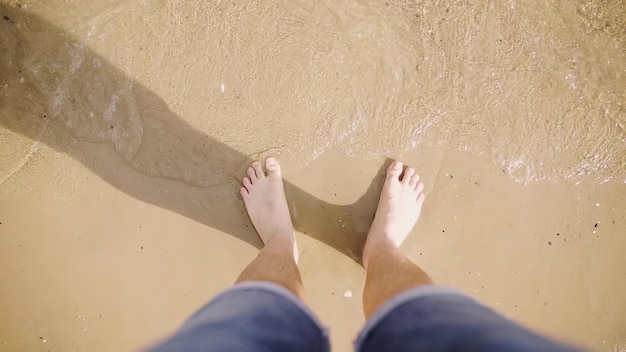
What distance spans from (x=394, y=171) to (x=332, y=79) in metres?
0.56

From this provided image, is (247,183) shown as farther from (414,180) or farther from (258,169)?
(414,180)

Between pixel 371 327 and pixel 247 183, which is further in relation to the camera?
pixel 247 183

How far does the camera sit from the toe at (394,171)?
6.89ft

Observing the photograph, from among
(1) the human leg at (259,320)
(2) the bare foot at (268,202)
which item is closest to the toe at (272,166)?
(2) the bare foot at (268,202)

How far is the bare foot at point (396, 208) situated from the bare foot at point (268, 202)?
42 cm

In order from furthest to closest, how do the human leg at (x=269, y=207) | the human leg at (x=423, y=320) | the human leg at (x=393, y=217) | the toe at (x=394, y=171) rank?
the toe at (x=394, y=171) < the human leg at (x=269, y=207) < the human leg at (x=393, y=217) < the human leg at (x=423, y=320)

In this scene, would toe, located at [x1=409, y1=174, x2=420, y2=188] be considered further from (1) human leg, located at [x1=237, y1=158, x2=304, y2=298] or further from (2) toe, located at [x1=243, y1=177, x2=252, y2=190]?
(2) toe, located at [x1=243, y1=177, x2=252, y2=190]

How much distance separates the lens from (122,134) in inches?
83.4

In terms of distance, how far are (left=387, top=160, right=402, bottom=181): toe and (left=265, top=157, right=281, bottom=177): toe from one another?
1.86ft

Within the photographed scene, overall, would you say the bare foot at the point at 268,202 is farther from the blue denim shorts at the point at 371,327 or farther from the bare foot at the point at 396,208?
the blue denim shorts at the point at 371,327

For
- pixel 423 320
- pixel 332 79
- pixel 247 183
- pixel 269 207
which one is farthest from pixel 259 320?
pixel 332 79

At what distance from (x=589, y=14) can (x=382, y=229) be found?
148 cm

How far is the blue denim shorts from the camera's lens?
98cm

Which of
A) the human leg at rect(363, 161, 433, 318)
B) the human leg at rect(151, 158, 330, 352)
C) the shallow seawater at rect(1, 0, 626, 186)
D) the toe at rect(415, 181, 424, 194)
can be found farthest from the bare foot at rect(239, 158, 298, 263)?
the toe at rect(415, 181, 424, 194)
